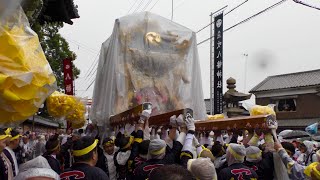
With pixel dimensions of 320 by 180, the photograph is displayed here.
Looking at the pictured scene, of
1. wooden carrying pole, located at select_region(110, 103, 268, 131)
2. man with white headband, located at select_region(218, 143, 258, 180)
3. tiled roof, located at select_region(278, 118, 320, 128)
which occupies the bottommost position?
man with white headband, located at select_region(218, 143, 258, 180)

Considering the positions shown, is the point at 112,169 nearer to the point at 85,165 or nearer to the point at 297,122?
the point at 85,165

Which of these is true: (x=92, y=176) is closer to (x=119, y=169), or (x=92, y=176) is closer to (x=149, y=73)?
(x=119, y=169)

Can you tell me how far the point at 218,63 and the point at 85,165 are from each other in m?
12.0

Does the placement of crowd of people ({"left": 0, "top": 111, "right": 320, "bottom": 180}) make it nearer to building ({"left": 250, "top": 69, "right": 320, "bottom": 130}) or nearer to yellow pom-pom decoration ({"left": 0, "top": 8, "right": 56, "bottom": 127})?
yellow pom-pom decoration ({"left": 0, "top": 8, "right": 56, "bottom": 127})

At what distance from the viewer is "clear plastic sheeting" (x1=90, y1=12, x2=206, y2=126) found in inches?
275

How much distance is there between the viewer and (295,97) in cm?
2847

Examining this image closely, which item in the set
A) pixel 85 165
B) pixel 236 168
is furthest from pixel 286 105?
pixel 85 165

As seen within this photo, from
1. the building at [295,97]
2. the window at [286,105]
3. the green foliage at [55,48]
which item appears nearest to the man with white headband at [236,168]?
the green foliage at [55,48]

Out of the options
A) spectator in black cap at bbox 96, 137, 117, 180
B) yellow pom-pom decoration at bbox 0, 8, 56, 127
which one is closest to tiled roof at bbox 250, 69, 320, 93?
spectator in black cap at bbox 96, 137, 117, 180

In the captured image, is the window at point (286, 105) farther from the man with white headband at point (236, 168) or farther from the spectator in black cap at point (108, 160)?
the man with white headband at point (236, 168)

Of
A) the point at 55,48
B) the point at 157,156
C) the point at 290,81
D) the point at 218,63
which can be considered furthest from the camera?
the point at 290,81

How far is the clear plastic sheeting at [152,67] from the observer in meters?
6.99

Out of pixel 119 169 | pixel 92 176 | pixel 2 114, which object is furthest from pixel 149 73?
pixel 2 114

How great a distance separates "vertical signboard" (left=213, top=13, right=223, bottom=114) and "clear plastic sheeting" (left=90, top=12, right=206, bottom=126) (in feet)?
25.1
